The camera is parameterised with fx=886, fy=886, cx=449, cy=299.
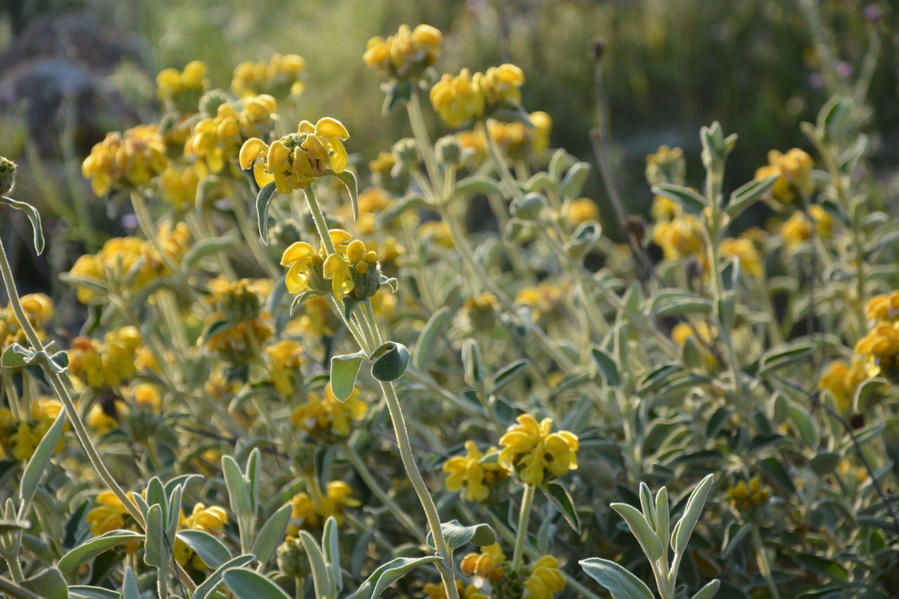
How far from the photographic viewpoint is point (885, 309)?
59.3 inches

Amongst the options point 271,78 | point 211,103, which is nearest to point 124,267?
point 211,103

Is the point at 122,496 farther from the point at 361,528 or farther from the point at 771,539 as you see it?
the point at 771,539

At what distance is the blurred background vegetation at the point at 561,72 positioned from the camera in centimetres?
407

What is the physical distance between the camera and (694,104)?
4.50m

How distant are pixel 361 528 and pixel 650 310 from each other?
66cm

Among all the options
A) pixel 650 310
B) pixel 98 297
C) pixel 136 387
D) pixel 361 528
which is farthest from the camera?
pixel 136 387

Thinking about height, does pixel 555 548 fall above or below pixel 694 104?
below

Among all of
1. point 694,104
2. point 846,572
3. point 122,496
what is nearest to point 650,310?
point 846,572

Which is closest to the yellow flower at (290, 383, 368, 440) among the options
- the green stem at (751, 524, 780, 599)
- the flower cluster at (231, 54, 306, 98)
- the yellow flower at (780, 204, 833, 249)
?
the green stem at (751, 524, 780, 599)

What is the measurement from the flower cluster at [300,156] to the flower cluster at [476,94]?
2.07 ft

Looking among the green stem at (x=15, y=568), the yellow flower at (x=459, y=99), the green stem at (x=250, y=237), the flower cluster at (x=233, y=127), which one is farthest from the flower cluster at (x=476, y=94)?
the green stem at (x=15, y=568)

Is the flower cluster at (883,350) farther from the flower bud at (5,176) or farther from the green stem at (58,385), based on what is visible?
the flower bud at (5,176)

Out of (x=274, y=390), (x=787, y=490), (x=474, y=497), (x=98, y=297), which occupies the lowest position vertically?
(x=787, y=490)

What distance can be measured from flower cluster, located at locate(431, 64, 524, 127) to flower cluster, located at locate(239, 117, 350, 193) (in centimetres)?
63
